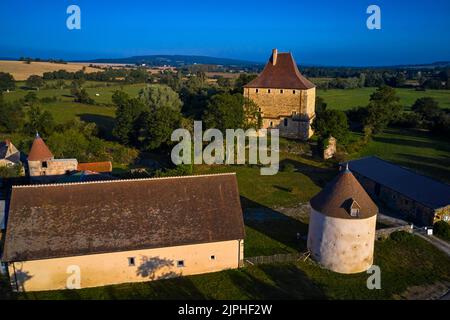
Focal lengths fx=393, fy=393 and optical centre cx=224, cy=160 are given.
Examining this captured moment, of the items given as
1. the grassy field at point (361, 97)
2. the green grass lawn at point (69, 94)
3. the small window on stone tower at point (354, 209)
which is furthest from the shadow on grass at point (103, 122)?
the grassy field at point (361, 97)

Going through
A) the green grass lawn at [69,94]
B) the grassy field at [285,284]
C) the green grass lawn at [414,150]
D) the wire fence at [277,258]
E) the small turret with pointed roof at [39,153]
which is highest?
the green grass lawn at [69,94]

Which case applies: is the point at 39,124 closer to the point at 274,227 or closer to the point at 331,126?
the point at 274,227

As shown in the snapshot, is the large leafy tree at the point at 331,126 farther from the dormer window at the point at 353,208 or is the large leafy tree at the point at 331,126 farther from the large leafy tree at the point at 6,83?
the large leafy tree at the point at 6,83

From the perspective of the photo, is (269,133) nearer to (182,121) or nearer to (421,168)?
(182,121)

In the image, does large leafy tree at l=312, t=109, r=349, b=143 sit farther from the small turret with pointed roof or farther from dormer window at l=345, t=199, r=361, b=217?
the small turret with pointed roof

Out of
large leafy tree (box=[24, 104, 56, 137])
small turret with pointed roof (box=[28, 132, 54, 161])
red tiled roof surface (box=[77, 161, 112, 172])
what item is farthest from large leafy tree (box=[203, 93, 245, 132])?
large leafy tree (box=[24, 104, 56, 137])
